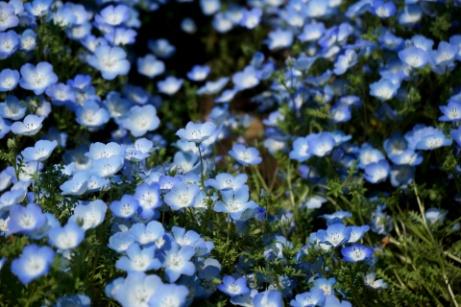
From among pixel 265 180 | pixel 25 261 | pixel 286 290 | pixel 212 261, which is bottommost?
pixel 265 180

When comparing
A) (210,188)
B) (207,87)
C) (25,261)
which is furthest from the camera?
(207,87)

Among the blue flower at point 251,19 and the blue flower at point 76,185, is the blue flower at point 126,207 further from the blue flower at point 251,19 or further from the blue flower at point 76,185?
the blue flower at point 251,19

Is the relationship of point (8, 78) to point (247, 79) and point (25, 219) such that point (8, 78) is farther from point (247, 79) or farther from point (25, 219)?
point (247, 79)

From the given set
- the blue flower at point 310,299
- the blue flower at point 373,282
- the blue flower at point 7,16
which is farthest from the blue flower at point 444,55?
the blue flower at point 7,16

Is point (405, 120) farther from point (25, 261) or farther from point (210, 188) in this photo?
point (25, 261)

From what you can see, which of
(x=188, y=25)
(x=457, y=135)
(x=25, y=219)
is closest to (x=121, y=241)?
(x=25, y=219)

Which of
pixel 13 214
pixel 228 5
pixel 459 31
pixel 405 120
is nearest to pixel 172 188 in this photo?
pixel 13 214
